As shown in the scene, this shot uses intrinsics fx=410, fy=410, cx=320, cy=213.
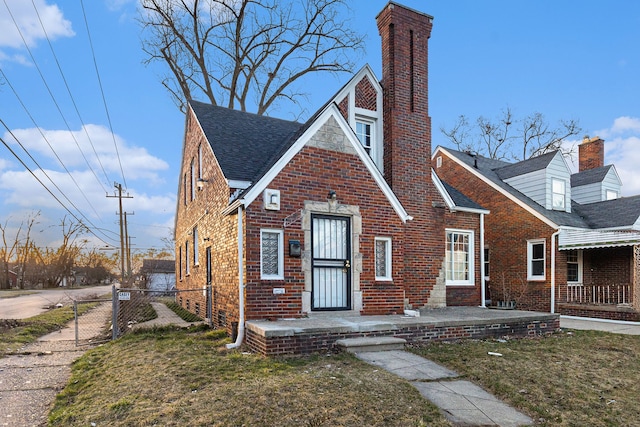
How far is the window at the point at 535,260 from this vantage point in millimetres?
16062

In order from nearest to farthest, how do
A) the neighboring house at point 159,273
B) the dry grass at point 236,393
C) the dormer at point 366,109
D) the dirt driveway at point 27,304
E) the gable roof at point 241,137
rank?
the dry grass at point 236,393, the gable roof at point 241,137, the dormer at point 366,109, the dirt driveway at point 27,304, the neighboring house at point 159,273

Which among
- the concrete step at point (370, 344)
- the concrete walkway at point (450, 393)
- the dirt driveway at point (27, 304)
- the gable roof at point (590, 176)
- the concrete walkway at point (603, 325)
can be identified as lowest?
the dirt driveway at point (27, 304)

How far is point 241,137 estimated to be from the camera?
11688mm

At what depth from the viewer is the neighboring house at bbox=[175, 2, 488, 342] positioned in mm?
8422

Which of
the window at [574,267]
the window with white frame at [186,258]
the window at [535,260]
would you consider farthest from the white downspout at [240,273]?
the window at [574,267]

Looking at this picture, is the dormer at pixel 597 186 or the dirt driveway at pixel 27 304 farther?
the dormer at pixel 597 186

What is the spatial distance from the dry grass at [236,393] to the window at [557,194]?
14.7 m

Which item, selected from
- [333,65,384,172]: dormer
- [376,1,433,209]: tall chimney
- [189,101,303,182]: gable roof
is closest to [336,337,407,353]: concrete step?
[189,101,303,182]: gable roof

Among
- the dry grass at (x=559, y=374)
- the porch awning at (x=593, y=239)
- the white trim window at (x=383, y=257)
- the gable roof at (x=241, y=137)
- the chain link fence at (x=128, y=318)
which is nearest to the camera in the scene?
the dry grass at (x=559, y=374)

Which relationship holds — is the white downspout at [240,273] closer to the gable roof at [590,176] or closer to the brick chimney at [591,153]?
the gable roof at [590,176]

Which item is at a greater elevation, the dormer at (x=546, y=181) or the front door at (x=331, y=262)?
the dormer at (x=546, y=181)

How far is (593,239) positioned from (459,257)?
5.49 m

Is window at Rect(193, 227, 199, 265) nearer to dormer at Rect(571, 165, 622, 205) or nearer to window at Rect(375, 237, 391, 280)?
window at Rect(375, 237, 391, 280)

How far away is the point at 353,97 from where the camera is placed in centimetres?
1162
